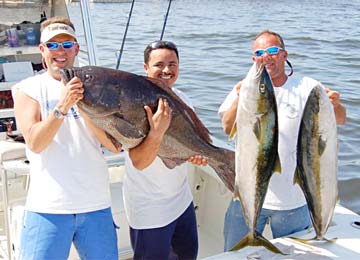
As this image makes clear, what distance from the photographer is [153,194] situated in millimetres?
3006

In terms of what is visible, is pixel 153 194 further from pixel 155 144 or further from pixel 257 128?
pixel 257 128

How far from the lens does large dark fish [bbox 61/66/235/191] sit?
8.02 ft

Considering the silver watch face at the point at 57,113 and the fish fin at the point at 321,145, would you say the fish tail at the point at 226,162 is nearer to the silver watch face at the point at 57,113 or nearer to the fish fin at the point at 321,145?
the fish fin at the point at 321,145

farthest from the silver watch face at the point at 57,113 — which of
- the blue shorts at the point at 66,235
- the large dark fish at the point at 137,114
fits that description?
the blue shorts at the point at 66,235

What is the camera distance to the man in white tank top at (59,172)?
2750 millimetres

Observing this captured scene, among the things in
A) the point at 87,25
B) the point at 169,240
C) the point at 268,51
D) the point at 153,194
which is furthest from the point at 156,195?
the point at 87,25

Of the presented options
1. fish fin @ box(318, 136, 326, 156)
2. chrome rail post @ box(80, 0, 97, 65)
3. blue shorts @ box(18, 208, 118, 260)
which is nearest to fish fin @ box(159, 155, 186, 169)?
blue shorts @ box(18, 208, 118, 260)

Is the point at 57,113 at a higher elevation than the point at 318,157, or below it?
higher

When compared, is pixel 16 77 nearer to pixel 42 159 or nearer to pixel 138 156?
pixel 42 159

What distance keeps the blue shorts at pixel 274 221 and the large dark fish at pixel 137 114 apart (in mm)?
506

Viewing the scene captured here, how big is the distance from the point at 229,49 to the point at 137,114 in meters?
14.5

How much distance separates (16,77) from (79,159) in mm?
2397

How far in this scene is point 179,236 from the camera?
3.19 meters

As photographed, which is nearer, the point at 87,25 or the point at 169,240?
the point at 169,240
